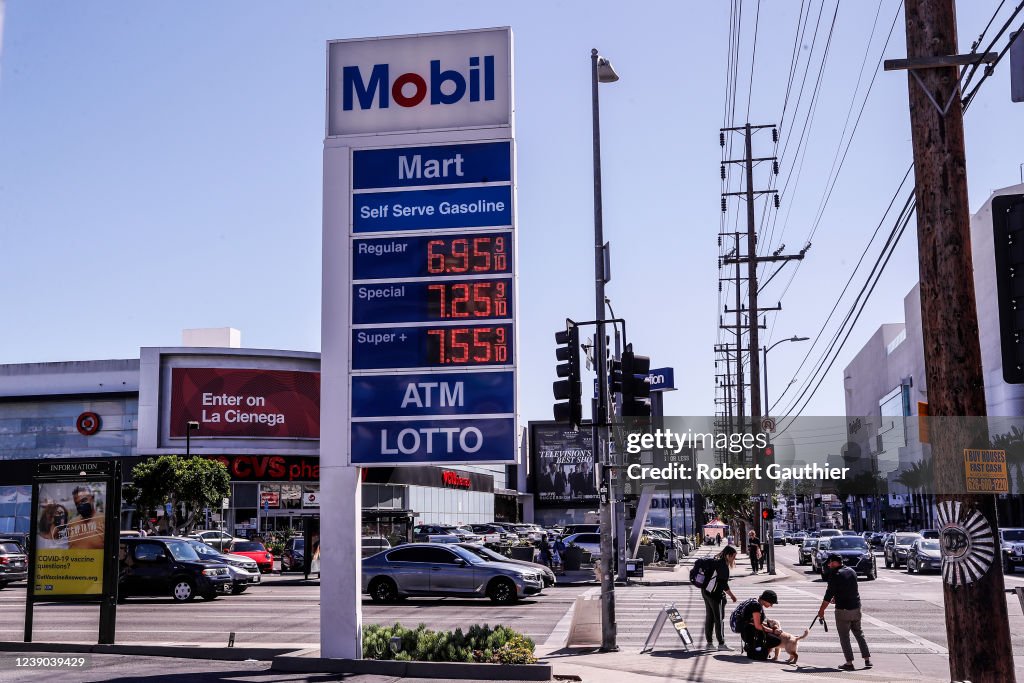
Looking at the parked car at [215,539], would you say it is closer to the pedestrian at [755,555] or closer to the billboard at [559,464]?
the pedestrian at [755,555]

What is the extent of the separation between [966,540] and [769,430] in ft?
114

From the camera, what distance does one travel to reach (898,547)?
46531 mm

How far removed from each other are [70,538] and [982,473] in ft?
45.4

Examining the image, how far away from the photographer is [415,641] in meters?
15.4

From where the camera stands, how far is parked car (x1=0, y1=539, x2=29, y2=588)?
3522 cm

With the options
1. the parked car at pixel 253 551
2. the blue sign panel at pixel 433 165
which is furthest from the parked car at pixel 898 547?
the blue sign panel at pixel 433 165

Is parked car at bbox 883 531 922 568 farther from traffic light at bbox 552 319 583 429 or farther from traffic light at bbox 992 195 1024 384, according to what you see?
traffic light at bbox 992 195 1024 384

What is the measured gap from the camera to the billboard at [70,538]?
17.2m

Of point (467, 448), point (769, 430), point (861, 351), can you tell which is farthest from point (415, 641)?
point (861, 351)

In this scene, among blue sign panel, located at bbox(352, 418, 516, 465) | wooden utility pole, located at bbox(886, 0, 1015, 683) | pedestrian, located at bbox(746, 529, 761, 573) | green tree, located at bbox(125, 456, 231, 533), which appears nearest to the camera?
wooden utility pole, located at bbox(886, 0, 1015, 683)

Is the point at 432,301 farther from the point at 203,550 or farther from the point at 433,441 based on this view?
the point at 203,550

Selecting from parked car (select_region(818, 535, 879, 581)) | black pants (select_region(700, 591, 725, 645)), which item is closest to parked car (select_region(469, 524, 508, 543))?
parked car (select_region(818, 535, 879, 581))

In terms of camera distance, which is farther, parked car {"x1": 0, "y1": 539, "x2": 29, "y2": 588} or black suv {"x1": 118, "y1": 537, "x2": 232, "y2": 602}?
parked car {"x1": 0, "y1": 539, "x2": 29, "y2": 588}

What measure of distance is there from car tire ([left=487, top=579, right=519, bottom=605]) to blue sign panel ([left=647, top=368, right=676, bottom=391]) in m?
51.0
